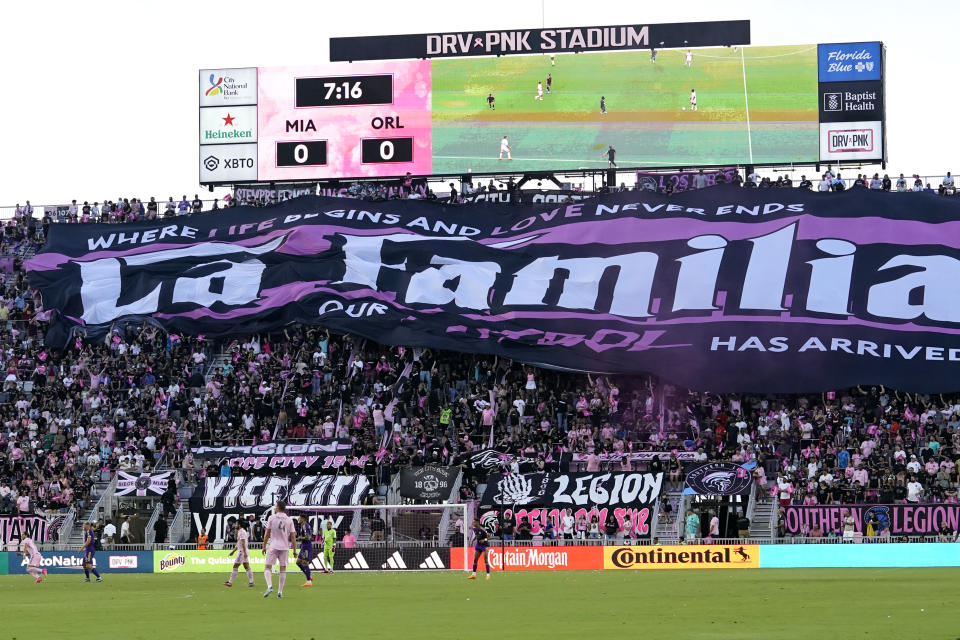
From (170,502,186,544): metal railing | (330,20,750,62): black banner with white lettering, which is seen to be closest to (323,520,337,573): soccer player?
(170,502,186,544): metal railing

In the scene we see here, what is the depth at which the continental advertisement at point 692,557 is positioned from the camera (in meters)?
44.4

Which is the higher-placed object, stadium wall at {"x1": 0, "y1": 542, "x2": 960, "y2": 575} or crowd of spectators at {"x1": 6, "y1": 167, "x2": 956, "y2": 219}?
crowd of spectators at {"x1": 6, "y1": 167, "x2": 956, "y2": 219}

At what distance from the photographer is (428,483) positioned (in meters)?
52.3

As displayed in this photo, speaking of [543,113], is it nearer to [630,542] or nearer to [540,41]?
[540,41]

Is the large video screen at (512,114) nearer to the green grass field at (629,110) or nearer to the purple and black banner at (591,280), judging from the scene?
the green grass field at (629,110)

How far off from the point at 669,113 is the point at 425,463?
21.7 m

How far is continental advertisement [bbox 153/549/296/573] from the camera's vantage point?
4909 centimetres

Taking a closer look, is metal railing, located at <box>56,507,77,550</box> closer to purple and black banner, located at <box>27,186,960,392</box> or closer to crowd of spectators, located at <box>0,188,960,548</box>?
crowd of spectators, located at <box>0,188,960,548</box>

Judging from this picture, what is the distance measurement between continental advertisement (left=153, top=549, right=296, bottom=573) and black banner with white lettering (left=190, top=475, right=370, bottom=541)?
2469 millimetres

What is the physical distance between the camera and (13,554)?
5256 cm

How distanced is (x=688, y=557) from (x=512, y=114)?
2786 centimetres

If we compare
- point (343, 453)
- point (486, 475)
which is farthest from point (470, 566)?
point (343, 453)

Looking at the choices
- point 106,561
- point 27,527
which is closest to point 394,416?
point 106,561

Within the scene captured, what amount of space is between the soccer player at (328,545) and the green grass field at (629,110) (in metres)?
24.3
